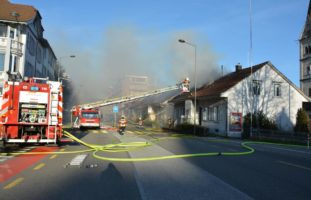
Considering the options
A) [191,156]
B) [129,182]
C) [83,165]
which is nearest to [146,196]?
[129,182]

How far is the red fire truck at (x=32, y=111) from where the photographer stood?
1300 cm

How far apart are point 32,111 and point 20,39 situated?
26.6m

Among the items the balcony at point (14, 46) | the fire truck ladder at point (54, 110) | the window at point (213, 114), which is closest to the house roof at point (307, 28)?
the window at point (213, 114)

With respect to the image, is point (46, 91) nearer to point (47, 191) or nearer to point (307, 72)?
point (47, 191)

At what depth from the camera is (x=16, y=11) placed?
39.3m

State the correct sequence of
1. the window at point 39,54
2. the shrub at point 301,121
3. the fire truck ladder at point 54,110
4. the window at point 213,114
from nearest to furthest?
the fire truck ladder at point 54,110
the shrub at point 301,121
the window at point 213,114
the window at point 39,54

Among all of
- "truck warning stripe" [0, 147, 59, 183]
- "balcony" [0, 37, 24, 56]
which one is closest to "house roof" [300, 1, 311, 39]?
"balcony" [0, 37, 24, 56]

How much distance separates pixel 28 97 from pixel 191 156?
7.16m

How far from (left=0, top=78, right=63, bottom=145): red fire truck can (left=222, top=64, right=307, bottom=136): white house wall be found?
2141cm

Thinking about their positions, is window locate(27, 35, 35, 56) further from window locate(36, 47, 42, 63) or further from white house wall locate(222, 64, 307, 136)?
white house wall locate(222, 64, 307, 136)

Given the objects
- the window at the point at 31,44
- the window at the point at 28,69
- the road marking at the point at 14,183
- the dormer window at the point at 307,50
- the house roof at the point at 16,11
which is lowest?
the road marking at the point at 14,183

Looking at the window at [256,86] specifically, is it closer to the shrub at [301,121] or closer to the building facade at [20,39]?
the shrub at [301,121]

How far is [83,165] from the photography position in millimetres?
9219

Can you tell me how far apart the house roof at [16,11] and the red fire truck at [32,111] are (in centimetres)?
2515
